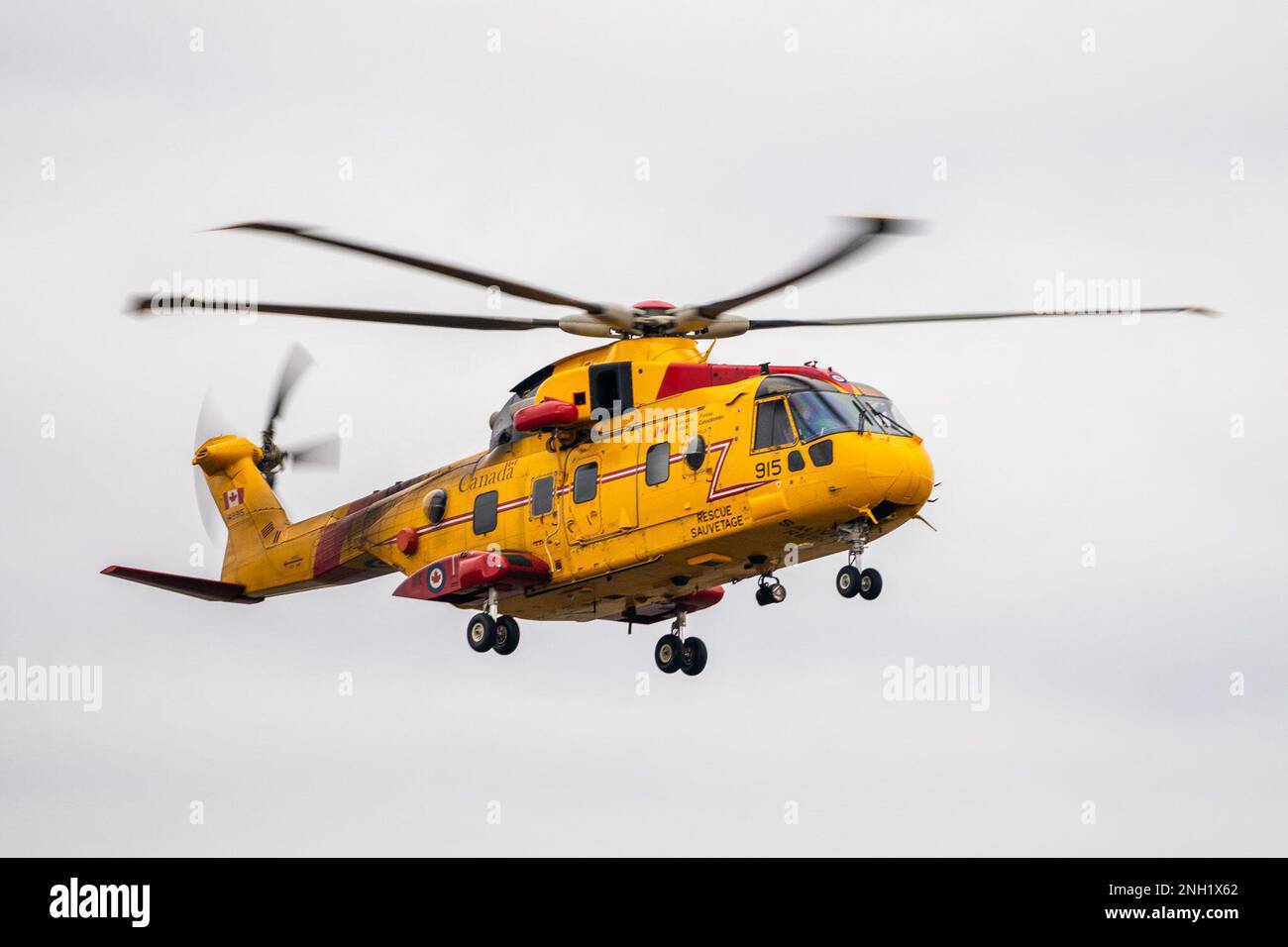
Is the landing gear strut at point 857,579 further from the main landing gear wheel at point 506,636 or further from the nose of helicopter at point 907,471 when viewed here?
the main landing gear wheel at point 506,636

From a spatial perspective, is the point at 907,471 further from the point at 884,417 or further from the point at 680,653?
the point at 680,653

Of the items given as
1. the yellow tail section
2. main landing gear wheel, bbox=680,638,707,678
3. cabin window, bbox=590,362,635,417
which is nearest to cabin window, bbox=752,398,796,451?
cabin window, bbox=590,362,635,417

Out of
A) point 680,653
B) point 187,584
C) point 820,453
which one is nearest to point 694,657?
point 680,653

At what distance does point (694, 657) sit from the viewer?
121 feet

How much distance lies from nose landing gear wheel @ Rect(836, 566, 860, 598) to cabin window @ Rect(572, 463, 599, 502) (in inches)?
191

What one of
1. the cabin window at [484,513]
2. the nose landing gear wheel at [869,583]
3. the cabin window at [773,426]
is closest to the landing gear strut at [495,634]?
the cabin window at [484,513]

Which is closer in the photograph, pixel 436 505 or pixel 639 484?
pixel 639 484

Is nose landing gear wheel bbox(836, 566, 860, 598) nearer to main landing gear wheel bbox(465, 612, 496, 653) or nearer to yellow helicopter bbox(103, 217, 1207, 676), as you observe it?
yellow helicopter bbox(103, 217, 1207, 676)

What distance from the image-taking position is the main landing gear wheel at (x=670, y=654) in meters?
37.2

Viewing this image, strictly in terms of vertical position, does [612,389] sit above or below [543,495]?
above

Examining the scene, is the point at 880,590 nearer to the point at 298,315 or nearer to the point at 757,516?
the point at 757,516

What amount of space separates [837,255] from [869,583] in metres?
5.06

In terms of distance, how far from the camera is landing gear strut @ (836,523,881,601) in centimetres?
3194

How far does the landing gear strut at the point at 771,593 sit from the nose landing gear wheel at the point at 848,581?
1.97 m
